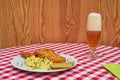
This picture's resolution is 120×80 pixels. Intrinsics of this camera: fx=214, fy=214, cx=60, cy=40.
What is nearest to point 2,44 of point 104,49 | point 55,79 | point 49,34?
point 49,34

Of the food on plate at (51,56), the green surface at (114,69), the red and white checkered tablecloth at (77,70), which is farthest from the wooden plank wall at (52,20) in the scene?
the green surface at (114,69)

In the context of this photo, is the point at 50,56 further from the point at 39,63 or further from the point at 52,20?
the point at 52,20

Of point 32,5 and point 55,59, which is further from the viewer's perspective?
point 32,5

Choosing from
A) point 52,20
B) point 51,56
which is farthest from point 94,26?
point 52,20

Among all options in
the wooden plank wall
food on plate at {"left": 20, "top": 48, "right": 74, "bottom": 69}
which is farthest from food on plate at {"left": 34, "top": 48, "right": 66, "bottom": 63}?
the wooden plank wall

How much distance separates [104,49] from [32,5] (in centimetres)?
63

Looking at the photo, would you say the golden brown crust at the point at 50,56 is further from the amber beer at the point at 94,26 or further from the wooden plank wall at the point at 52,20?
the wooden plank wall at the point at 52,20

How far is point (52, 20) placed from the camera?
1.62 metres

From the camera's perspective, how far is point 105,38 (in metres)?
1.63

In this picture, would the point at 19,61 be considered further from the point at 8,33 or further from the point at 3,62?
the point at 8,33

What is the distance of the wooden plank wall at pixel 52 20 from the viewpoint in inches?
61.8

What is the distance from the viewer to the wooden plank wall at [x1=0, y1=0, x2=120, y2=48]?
61.8 inches

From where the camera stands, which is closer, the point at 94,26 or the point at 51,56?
the point at 51,56

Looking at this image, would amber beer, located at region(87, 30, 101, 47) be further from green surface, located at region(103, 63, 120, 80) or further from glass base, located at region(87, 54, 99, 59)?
green surface, located at region(103, 63, 120, 80)
